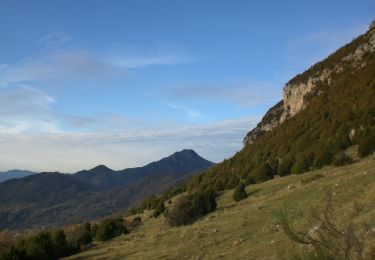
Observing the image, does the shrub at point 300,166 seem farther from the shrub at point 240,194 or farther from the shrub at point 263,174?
the shrub at point 240,194

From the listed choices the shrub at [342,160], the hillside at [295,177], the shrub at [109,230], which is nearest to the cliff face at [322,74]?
the hillside at [295,177]

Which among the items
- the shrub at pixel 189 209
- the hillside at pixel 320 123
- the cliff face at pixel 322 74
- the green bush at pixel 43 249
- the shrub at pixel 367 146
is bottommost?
the green bush at pixel 43 249

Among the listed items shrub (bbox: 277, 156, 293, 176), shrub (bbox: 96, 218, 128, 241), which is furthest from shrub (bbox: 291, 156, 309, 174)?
shrub (bbox: 96, 218, 128, 241)

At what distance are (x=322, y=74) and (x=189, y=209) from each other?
36885 millimetres

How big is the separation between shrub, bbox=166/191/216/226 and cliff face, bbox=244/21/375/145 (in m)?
29.6

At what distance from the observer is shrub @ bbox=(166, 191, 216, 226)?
1271 inches

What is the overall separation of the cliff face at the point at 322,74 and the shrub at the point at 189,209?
29611 mm

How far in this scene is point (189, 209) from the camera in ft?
106

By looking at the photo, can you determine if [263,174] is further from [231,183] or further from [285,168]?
[231,183]

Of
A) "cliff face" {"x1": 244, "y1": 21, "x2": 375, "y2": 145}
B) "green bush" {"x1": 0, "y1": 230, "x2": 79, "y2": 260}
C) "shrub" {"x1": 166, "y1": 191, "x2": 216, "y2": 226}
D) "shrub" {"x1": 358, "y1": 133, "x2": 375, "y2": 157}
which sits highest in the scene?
"cliff face" {"x1": 244, "y1": 21, "x2": 375, "y2": 145}

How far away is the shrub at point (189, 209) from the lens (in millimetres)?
32281

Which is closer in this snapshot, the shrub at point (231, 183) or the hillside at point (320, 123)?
the hillside at point (320, 123)

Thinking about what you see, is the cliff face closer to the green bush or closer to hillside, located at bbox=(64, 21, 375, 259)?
hillside, located at bbox=(64, 21, 375, 259)

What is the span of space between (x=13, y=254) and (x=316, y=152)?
25137 mm
